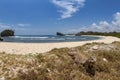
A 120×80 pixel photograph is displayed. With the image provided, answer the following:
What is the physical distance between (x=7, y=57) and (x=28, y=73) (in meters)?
1.51

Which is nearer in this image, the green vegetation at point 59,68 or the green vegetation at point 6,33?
the green vegetation at point 59,68

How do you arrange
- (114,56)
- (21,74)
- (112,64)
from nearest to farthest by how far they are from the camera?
(21,74) → (112,64) → (114,56)

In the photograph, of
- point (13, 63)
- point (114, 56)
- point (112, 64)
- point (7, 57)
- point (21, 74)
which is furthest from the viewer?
point (114, 56)

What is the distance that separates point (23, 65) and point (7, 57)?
1.02 metres

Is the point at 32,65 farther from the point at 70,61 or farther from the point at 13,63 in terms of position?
the point at 70,61

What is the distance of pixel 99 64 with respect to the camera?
8.35m

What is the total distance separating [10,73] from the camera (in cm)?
711

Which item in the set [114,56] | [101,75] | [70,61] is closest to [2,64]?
[70,61]

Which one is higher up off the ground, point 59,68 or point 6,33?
point 6,33

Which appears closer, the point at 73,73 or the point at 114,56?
the point at 73,73

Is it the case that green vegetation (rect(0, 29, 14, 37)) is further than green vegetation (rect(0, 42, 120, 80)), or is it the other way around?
green vegetation (rect(0, 29, 14, 37))

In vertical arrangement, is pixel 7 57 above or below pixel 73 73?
above

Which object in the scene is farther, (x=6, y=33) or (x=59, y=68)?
(x=6, y=33)

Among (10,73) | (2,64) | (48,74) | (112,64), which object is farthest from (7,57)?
(112,64)
